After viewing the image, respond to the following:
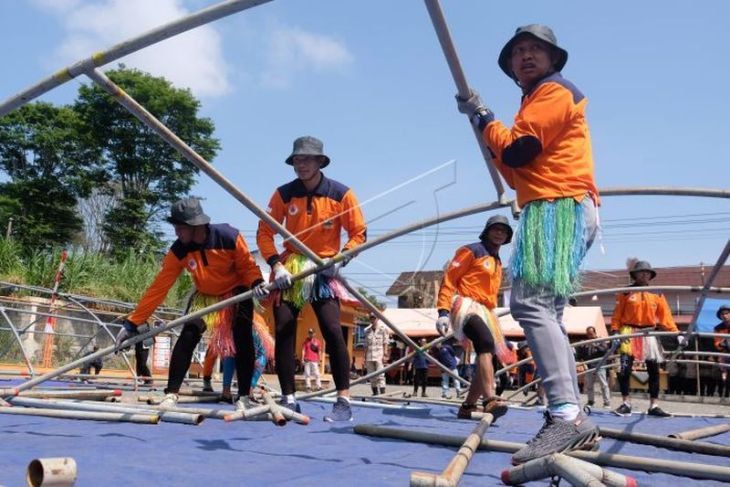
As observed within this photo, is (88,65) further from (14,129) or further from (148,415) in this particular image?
(14,129)

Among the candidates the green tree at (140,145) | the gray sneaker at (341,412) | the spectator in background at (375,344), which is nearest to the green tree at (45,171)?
the green tree at (140,145)

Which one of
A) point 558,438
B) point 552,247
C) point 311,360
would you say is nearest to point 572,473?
point 558,438

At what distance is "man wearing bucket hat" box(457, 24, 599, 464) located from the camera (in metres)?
2.57

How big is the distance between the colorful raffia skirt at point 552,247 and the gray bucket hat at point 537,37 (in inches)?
25.9

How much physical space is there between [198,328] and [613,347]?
157 inches

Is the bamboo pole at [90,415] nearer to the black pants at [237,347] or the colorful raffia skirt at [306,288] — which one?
the black pants at [237,347]

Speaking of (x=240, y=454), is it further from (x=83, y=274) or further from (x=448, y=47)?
(x=83, y=274)

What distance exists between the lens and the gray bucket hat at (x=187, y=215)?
4.70 m

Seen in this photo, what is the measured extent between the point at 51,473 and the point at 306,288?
2.88m

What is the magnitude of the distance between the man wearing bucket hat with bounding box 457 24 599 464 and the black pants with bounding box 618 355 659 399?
4.89 meters

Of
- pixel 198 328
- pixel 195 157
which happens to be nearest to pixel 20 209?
pixel 198 328

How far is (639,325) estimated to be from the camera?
759cm

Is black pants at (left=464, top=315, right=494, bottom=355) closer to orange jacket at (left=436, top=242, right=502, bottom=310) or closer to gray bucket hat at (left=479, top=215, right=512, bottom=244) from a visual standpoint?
orange jacket at (left=436, top=242, right=502, bottom=310)

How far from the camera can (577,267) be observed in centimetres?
272
